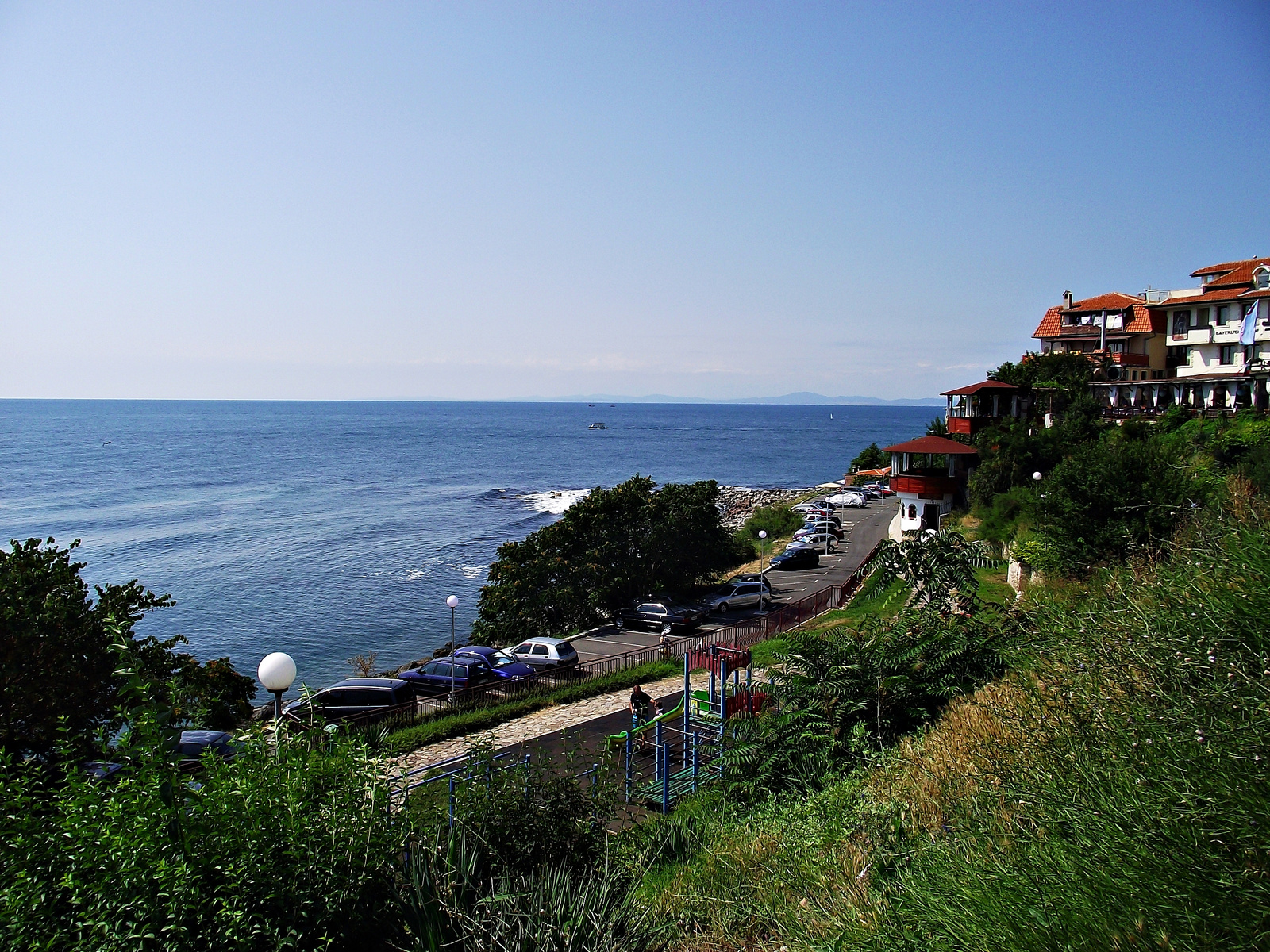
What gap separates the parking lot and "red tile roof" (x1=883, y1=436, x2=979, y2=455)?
545cm

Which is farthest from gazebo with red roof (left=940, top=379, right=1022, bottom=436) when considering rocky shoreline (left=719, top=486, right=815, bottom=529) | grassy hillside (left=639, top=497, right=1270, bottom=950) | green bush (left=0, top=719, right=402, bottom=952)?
green bush (left=0, top=719, right=402, bottom=952)

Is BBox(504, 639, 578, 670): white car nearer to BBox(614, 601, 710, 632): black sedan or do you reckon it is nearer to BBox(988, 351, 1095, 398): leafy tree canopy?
BBox(614, 601, 710, 632): black sedan

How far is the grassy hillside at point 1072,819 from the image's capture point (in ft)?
13.1

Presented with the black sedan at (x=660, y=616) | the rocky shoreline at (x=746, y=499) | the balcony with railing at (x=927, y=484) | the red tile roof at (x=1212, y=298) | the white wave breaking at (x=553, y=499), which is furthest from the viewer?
the white wave breaking at (x=553, y=499)

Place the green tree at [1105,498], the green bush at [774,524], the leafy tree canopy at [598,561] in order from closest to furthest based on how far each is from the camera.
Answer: the green tree at [1105,498] < the leafy tree canopy at [598,561] < the green bush at [774,524]

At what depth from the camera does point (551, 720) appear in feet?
59.7

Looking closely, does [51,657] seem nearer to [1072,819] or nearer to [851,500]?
[1072,819]

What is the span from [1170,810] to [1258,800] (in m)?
0.51

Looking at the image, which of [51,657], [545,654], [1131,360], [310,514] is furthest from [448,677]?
[310,514]

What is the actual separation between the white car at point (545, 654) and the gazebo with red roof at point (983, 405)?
2838cm

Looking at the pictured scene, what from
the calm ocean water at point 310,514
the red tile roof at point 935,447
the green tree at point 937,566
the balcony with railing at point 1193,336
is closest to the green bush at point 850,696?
the green tree at point 937,566

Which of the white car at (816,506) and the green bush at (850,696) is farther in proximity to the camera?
the white car at (816,506)

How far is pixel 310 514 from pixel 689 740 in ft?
196

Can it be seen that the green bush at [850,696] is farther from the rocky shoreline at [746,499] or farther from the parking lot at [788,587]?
the rocky shoreline at [746,499]
